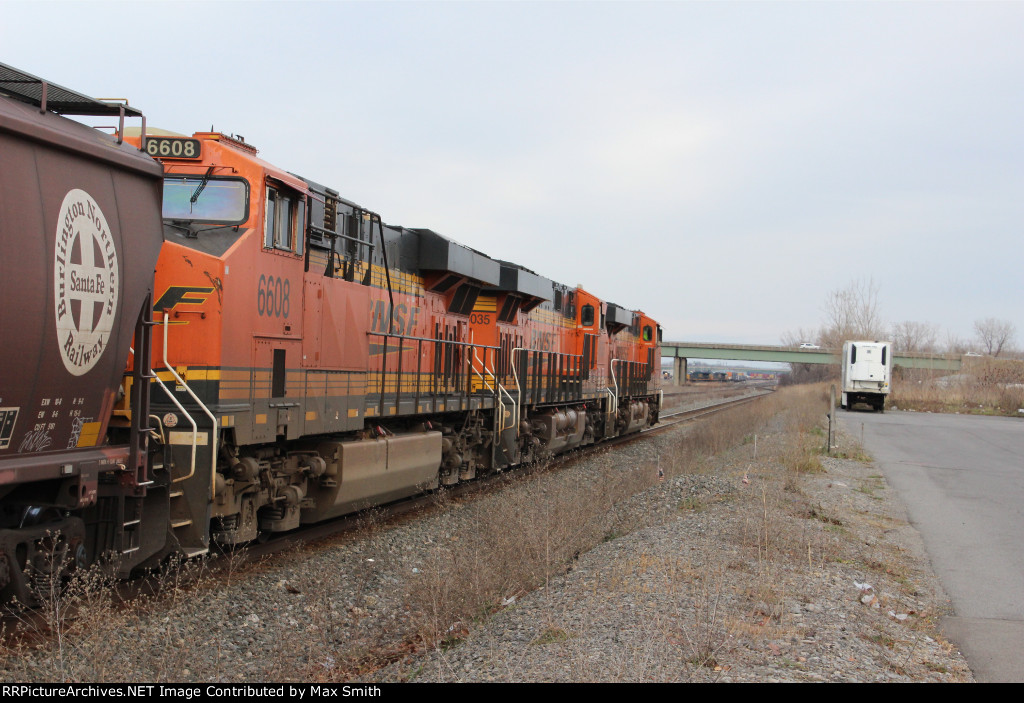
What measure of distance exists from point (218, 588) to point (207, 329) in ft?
6.88

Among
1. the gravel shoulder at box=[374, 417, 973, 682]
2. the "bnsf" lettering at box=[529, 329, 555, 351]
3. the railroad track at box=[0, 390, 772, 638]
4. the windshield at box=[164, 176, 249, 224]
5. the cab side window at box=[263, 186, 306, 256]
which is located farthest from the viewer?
the "bnsf" lettering at box=[529, 329, 555, 351]

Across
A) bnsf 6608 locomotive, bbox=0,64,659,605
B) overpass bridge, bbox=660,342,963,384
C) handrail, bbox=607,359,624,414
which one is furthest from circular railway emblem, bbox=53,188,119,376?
overpass bridge, bbox=660,342,963,384

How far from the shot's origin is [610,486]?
39.0 feet

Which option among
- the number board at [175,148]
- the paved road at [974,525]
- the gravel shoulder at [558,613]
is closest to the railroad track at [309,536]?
the gravel shoulder at [558,613]

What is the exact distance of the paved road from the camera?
5930 millimetres

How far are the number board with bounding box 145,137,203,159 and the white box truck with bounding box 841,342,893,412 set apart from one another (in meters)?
36.0

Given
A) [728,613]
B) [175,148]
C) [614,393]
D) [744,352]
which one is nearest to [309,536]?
[175,148]

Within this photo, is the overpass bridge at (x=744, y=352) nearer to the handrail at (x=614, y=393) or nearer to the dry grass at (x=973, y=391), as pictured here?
the dry grass at (x=973, y=391)

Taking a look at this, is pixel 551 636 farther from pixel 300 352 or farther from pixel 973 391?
pixel 973 391

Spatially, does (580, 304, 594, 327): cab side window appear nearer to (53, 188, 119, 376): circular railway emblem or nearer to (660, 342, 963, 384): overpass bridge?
(53, 188, 119, 376): circular railway emblem

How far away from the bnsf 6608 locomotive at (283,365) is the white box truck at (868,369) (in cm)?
2941

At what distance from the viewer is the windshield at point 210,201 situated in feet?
22.9

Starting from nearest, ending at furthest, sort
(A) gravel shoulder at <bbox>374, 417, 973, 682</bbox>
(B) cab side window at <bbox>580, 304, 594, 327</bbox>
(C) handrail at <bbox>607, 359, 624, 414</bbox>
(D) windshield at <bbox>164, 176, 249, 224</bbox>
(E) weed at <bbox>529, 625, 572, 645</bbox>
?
(A) gravel shoulder at <bbox>374, 417, 973, 682</bbox> < (E) weed at <bbox>529, 625, 572, 645</bbox> < (D) windshield at <bbox>164, 176, 249, 224</bbox> < (B) cab side window at <bbox>580, 304, 594, 327</bbox> < (C) handrail at <bbox>607, 359, 624, 414</bbox>
